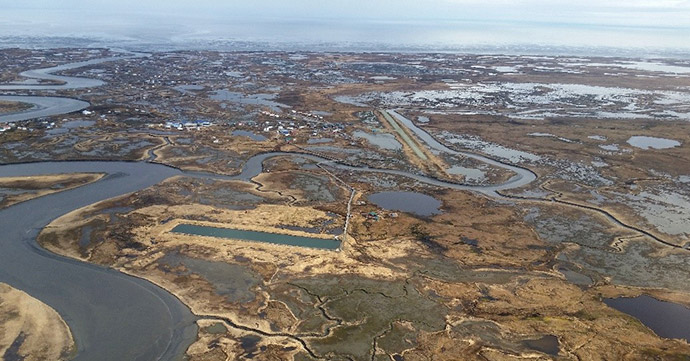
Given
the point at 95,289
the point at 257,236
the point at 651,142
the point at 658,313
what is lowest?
the point at 95,289

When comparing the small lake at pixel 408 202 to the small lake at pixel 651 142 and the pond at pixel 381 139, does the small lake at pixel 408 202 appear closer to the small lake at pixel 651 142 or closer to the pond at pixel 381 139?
the pond at pixel 381 139

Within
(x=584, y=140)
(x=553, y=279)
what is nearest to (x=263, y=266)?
(x=553, y=279)

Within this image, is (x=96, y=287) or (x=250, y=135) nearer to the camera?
(x=96, y=287)

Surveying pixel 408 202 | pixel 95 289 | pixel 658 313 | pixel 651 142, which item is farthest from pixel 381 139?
pixel 95 289

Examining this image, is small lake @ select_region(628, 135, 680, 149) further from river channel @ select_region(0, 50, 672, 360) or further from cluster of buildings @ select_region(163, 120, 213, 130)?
cluster of buildings @ select_region(163, 120, 213, 130)

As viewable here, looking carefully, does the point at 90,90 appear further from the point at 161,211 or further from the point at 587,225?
the point at 587,225

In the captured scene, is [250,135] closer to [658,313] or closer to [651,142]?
[658,313]
